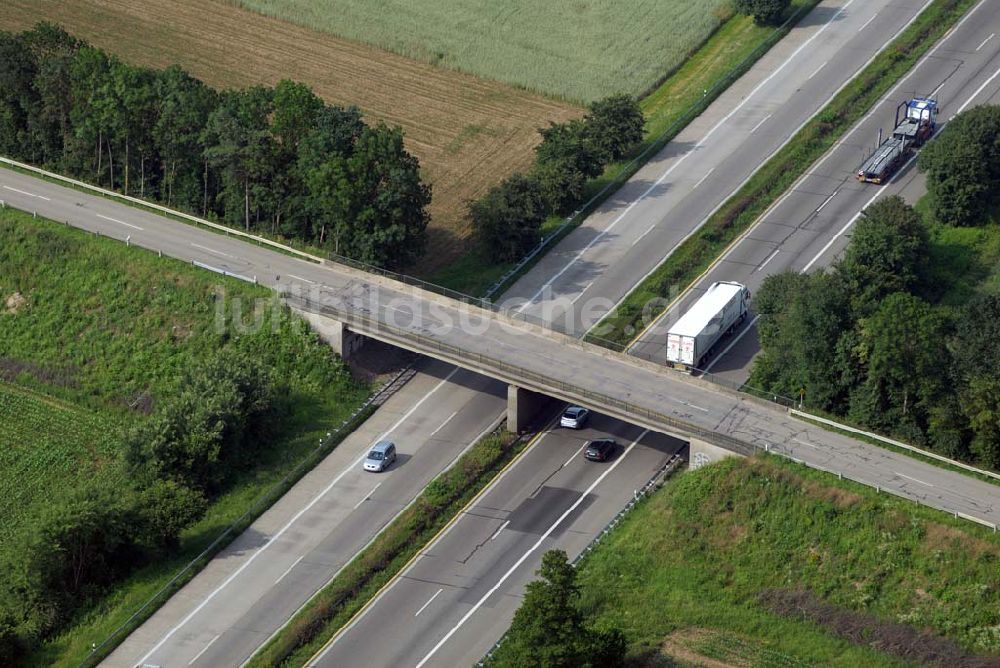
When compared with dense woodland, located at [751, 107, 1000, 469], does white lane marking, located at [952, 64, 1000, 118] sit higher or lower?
higher

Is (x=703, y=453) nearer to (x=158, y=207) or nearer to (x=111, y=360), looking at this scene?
(x=111, y=360)

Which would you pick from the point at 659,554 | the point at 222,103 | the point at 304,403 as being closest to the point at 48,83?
the point at 222,103

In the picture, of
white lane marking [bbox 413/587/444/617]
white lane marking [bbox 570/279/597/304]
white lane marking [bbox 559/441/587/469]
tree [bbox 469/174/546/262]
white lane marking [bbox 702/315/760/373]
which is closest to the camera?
white lane marking [bbox 413/587/444/617]

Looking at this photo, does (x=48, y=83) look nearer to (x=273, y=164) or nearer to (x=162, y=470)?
(x=273, y=164)

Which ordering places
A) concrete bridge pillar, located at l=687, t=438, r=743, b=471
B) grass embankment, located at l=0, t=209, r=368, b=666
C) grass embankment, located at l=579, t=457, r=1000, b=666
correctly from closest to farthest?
grass embankment, located at l=579, t=457, r=1000, b=666, concrete bridge pillar, located at l=687, t=438, r=743, b=471, grass embankment, located at l=0, t=209, r=368, b=666

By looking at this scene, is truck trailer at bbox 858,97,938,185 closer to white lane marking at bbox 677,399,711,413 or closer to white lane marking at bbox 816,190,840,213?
white lane marking at bbox 816,190,840,213

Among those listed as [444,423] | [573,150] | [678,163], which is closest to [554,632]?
[444,423]

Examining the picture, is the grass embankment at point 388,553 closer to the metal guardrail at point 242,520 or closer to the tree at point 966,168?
the metal guardrail at point 242,520

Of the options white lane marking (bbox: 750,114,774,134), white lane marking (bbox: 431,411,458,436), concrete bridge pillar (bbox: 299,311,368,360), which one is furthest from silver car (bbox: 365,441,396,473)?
white lane marking (bbox: 750,114,774,134)
